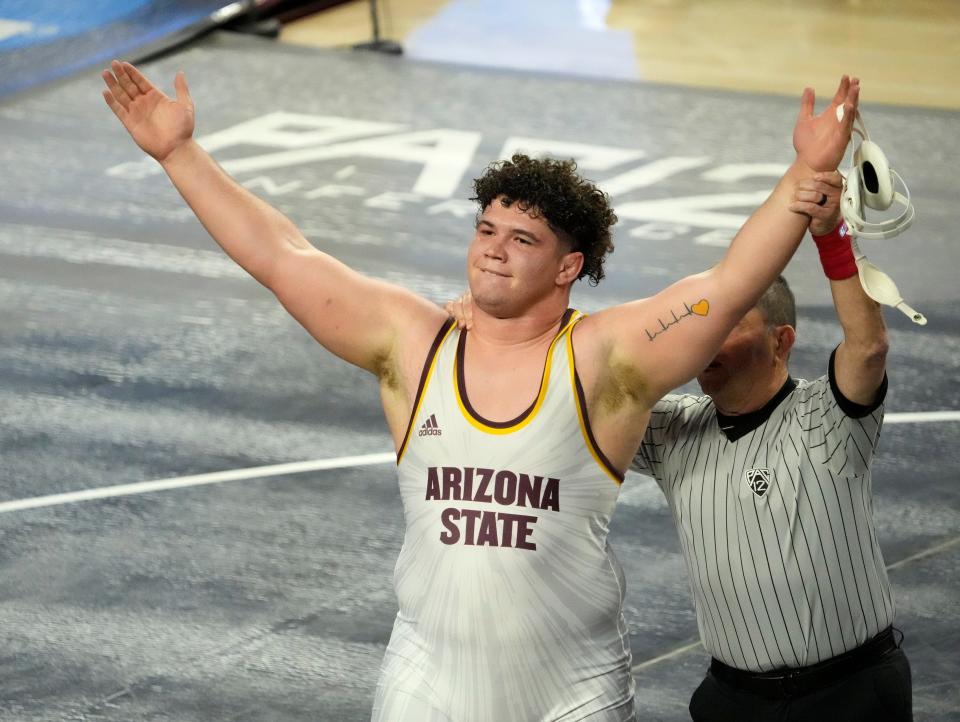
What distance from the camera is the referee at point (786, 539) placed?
4.11 metres

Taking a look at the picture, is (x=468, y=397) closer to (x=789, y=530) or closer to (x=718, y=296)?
(x=718, y=296)

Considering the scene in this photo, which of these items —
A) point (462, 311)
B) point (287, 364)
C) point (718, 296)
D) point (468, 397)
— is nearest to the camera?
point (718, 296)

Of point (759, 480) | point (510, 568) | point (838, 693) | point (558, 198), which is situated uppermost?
point (558, 198)

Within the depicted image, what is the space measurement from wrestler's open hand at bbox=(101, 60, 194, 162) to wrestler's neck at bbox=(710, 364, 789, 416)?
1.61 meters

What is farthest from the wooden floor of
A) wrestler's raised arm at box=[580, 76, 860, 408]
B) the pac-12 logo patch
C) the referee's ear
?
wrestler's raised arm at box=[580, 76, 860, 408]

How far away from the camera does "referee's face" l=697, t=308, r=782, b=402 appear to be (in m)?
4.20

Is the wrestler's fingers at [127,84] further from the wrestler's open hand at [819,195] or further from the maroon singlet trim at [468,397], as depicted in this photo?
the wrestler's open hand at [819,195]

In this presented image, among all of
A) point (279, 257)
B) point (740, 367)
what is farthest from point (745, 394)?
point (279, 257)

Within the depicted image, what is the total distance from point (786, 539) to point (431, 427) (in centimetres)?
102

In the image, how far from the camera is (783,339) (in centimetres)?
434

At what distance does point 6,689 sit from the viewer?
5602 mm

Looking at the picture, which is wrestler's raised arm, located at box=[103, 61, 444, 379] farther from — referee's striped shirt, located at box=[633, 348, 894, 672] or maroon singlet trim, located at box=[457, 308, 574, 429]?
referee's striped shirt, located at box=[633, 348, 894, 672]

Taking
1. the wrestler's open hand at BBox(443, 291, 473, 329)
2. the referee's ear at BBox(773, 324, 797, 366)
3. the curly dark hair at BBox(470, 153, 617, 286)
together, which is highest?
the curly dark hair at BBox(470, 153, 617, 286)

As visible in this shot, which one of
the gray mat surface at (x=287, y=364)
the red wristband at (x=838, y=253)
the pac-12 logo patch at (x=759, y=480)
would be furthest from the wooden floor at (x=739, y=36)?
the red wristband at (x=838, y=253)
